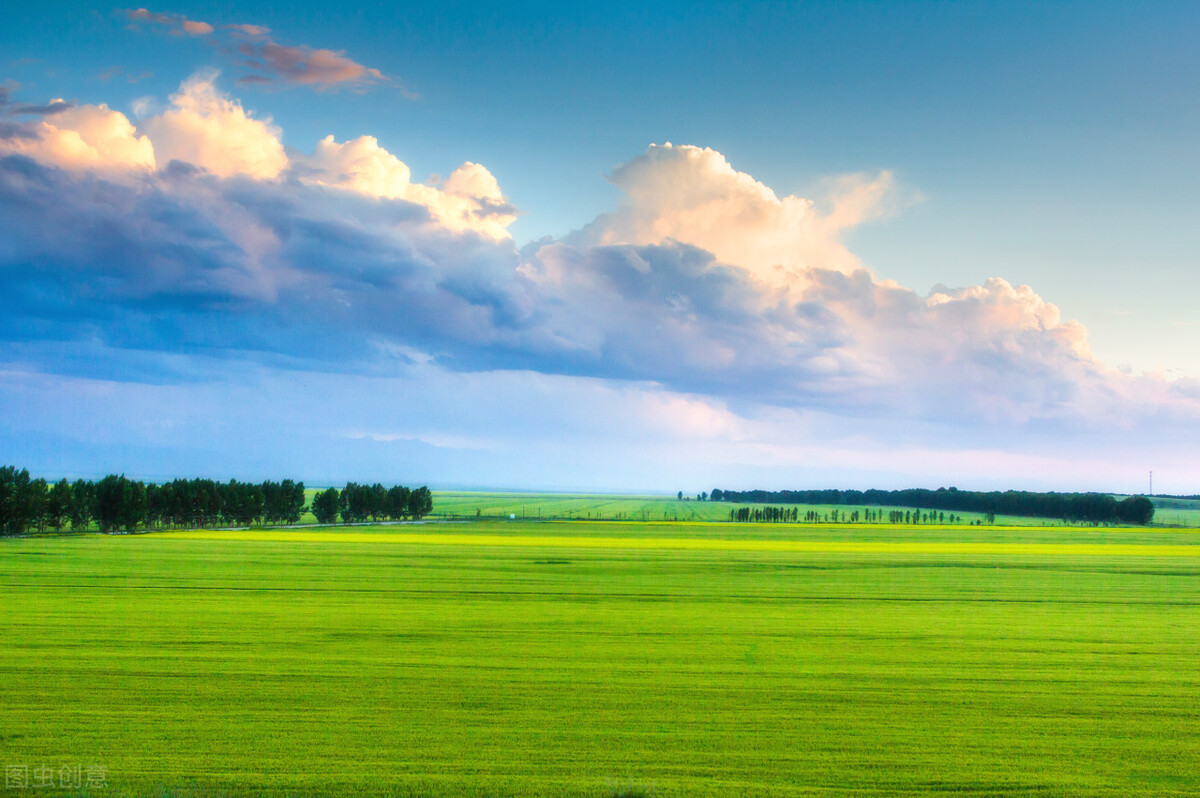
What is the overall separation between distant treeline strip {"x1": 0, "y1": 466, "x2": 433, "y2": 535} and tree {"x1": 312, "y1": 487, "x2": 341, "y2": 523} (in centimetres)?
14

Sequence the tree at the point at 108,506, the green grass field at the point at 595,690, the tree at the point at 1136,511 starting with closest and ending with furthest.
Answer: the green grass field at the point at 595,690 < the tree at the point at 108,506 < the tree at the point at 1136,511

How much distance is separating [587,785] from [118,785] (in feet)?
20.7

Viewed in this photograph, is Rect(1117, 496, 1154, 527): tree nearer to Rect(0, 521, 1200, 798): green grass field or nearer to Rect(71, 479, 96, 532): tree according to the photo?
Rect(0, 521, 1200, 798): green grass field

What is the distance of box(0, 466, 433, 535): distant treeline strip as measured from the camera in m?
71.9

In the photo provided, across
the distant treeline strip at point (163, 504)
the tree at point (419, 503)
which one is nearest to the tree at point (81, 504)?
the distant treeline strip at point (163, 504)

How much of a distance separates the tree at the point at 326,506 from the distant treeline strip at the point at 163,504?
0.14m

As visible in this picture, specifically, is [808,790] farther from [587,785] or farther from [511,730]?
[511,730]

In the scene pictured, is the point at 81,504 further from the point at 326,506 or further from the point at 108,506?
the point at 326,506

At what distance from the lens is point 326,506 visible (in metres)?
110

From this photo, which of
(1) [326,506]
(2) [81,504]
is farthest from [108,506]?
(1) [326,506]

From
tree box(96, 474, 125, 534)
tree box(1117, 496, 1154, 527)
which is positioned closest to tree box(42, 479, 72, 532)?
tree box(96, 474, 125, 534)

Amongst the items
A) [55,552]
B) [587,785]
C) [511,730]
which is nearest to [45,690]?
[511,730]

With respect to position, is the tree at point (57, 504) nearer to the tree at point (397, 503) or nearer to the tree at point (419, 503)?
the tree at point (397, 503)

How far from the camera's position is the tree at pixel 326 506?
110 meters
